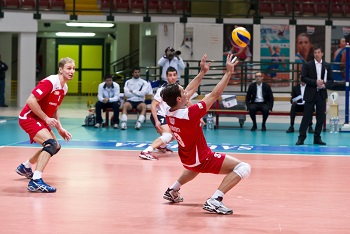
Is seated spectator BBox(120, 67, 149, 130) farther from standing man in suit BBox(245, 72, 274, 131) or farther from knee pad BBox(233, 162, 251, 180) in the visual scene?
knee pad BBox(233, 162, 251, 180)

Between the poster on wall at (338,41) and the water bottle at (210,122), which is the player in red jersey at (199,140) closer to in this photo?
the water bottle at (210,122)

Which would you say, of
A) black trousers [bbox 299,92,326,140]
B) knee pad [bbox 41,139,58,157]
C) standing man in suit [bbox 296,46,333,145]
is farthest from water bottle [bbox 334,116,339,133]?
knee pad [bbox 41,139,58,157]

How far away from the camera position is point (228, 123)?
75.5ft

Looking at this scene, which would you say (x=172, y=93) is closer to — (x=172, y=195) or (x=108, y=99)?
(x=172, y=195)

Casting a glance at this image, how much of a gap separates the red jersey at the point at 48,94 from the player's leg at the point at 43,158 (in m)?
0.29

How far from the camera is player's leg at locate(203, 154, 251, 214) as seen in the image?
27.2 ft

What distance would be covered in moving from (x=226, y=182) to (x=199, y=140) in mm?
556

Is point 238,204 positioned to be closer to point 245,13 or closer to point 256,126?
point 256,126

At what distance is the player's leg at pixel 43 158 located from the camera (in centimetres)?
954

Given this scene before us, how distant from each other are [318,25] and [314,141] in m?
12.2

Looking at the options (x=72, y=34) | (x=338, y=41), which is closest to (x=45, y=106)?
(x=338, y=41)

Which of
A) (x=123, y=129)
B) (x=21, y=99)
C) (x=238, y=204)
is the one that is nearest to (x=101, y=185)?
(x=238, y=204)

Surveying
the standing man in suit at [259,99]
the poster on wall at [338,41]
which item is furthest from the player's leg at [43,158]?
the poster on wall at [338,41]

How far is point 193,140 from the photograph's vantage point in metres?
8.47
